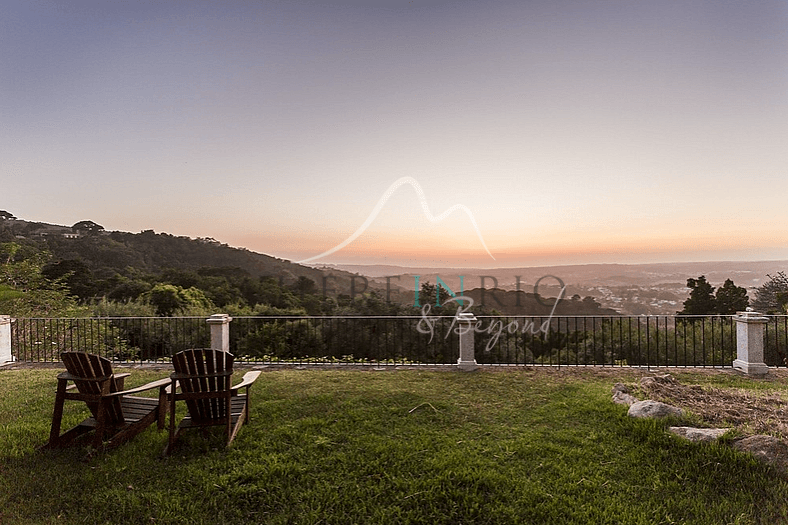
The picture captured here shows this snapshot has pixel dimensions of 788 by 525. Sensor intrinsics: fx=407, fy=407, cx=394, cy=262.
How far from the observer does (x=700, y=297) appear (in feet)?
52.7

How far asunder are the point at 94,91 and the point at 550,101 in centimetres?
1206

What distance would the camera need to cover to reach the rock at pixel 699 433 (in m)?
3.79

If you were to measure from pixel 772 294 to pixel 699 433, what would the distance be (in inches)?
683

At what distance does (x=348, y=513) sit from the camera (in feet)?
9.93

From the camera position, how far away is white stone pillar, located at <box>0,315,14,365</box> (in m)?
8.57

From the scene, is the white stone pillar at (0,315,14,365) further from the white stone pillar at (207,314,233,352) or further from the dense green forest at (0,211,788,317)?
the white stone pillar at (207,314,233,352)

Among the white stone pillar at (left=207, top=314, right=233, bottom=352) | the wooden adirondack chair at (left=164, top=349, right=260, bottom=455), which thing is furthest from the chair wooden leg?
the white stone pillar at (left=207, top=314, right=233, bottom=352)

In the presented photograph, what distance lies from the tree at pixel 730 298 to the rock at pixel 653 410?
14.1m

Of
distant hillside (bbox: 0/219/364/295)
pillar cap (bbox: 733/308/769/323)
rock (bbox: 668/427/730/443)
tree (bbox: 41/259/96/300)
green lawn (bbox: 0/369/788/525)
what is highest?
distant hillside (bbox: 0/219/364/295)

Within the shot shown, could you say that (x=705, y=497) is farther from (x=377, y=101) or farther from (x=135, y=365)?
(x=377, y=101)

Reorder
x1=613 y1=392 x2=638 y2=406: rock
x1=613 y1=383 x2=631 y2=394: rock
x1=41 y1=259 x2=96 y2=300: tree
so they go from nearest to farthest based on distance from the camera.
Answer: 1. x1=613 y1=392 x2=638 y2=406: rock
2. x1=613 y1=383 x2=631 y2=394: rock
3. x1=41 y1=259 x2=96 y2=300: tree

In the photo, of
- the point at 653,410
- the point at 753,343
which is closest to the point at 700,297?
the point at 753,343

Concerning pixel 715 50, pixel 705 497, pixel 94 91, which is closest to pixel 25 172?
pixel 94 91

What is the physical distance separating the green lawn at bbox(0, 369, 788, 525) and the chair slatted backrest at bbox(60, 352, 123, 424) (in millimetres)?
562
